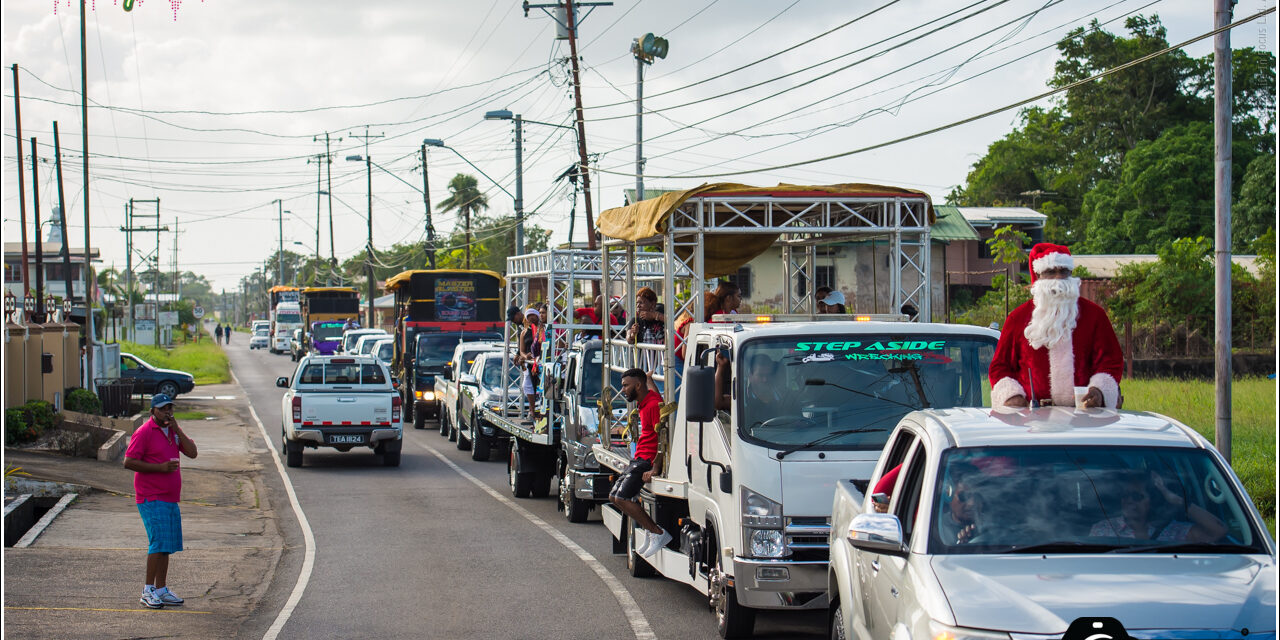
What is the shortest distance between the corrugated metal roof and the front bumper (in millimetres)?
41460

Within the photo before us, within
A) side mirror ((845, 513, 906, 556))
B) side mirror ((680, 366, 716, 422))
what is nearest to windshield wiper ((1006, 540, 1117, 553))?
side mirror ((845, 513, 906, 556))

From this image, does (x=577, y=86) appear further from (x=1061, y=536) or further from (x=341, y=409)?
(x=1061, y=536)

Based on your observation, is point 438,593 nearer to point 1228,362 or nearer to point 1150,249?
point 1228,362

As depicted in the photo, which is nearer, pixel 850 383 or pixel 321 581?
pixel 850 383

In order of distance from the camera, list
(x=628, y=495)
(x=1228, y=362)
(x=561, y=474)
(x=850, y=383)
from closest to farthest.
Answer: (x=850, y=383)
(x=628, y=495)
(x=1228, y=362)
(x=561, y=474)

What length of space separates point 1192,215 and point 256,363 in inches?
1843

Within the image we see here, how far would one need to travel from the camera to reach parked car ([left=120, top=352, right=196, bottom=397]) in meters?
40.6

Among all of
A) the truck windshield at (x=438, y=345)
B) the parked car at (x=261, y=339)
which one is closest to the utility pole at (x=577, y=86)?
the truck windshield at (x=438, y=345)

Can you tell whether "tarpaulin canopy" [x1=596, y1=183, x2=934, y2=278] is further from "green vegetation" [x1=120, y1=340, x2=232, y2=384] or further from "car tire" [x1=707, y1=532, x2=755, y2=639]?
"green vegetation" [x1=120, y1=340, x2=232, y2=384]

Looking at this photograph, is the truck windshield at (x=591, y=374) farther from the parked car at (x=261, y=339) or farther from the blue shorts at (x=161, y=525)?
the parked car at (x=261, y=339)

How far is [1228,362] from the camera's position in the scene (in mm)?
13000

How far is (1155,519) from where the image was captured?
18.0 feet

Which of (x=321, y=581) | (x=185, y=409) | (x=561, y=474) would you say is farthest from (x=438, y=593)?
(x=185, y=409)

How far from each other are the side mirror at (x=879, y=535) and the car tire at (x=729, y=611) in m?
3.08
